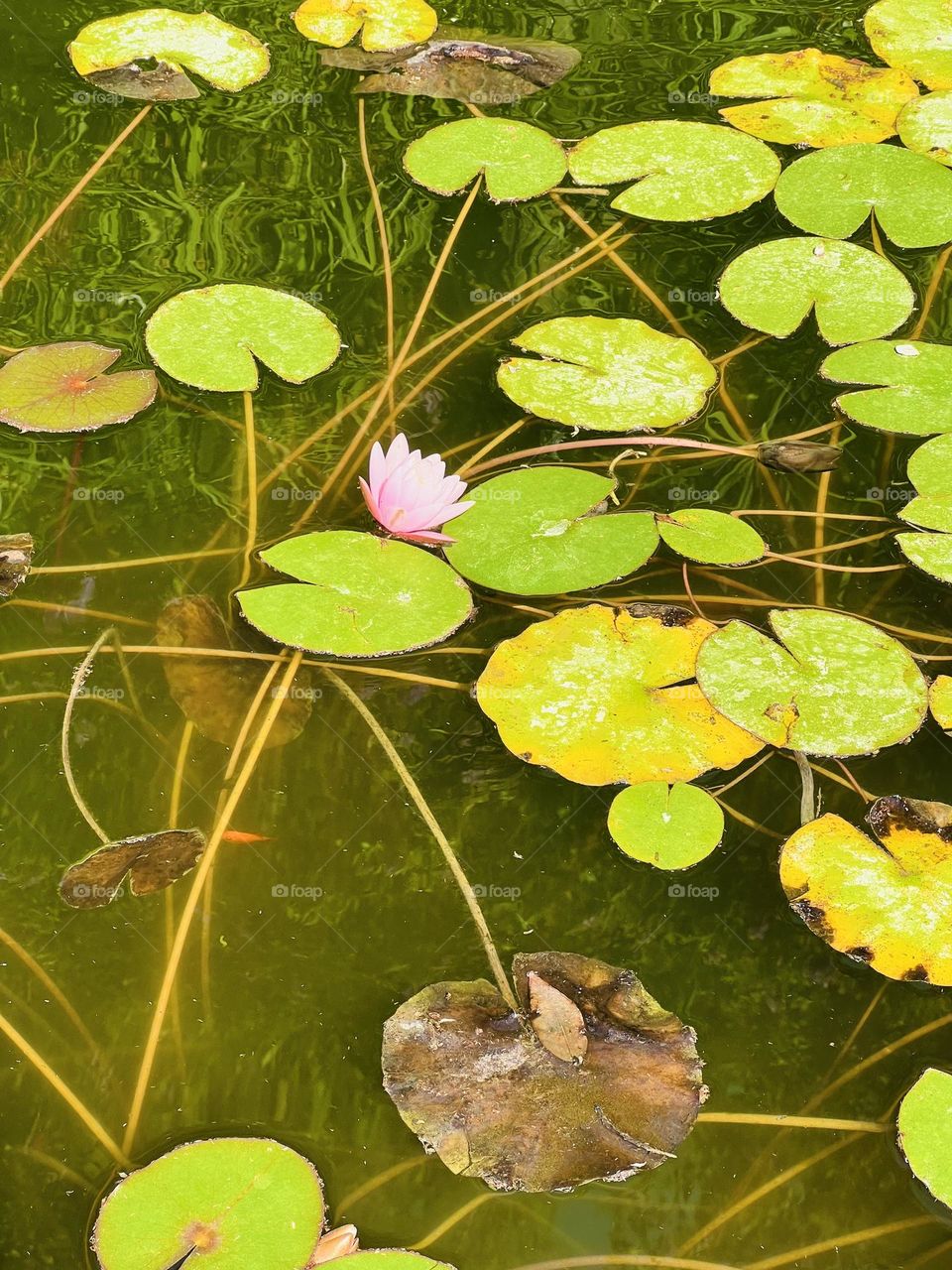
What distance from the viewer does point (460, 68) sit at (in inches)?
140

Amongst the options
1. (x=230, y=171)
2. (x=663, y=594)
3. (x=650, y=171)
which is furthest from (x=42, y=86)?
(x=663, y=594)

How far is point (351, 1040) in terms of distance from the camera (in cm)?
171

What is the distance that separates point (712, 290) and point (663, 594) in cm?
105

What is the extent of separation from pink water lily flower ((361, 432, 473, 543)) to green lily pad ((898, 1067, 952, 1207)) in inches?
49.1

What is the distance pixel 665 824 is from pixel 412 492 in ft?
2.63

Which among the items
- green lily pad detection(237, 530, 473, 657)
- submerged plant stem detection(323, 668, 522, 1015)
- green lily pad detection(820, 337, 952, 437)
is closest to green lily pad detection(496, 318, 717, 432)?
green lily pad detection(820, 337, 952, 437)

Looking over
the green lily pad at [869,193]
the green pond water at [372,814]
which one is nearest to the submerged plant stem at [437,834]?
the green pond water at [372,814]

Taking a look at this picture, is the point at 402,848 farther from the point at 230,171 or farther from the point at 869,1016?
the point at 230,171

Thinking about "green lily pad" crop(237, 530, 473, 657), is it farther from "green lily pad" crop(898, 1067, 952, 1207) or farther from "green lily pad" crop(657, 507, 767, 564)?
"green lily pad" crop(898, 1067, 952, 1207)

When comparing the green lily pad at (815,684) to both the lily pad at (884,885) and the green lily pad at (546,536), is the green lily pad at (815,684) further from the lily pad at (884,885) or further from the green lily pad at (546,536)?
the green lily pad at (546,536)

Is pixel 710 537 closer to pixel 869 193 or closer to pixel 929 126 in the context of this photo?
pixel 869 193

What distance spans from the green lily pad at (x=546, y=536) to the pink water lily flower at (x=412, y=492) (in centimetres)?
8

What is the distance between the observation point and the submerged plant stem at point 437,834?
176 cm

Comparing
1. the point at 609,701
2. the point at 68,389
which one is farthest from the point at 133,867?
the point at 68,389
